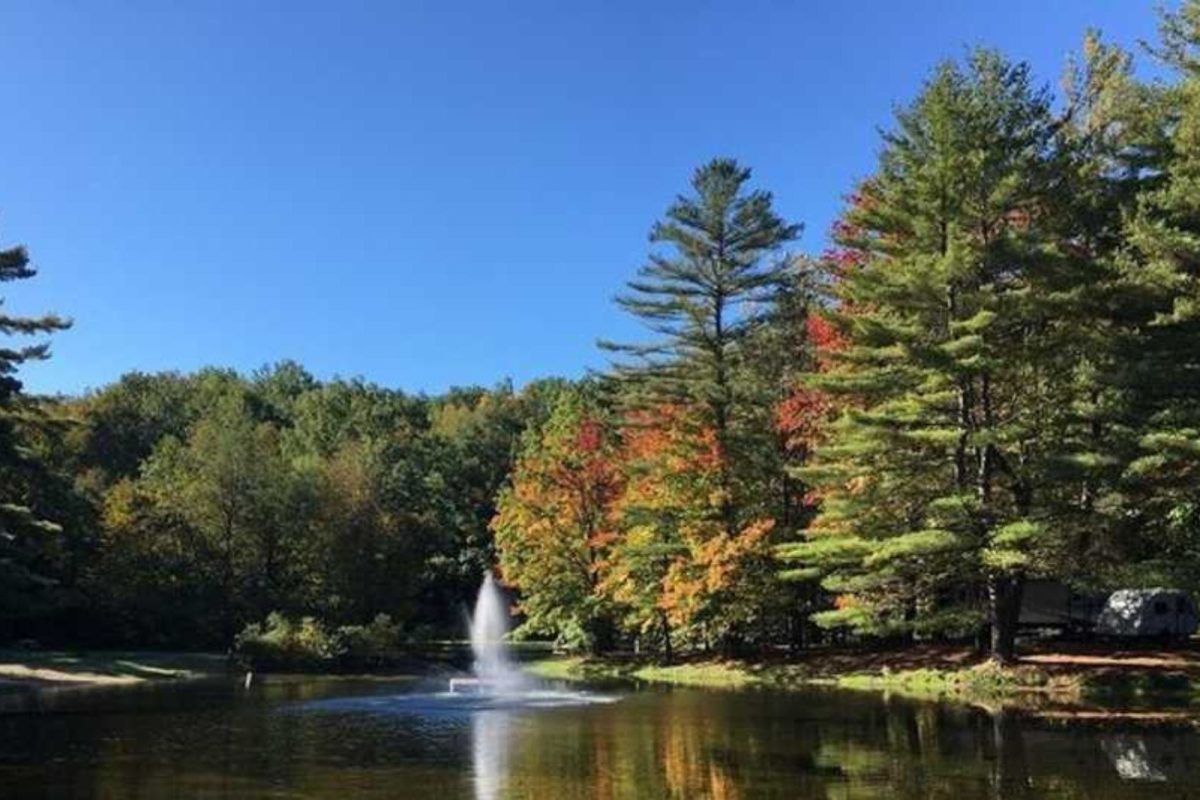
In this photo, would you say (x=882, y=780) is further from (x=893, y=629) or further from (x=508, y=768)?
(x=893, y=629)

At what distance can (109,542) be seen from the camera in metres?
56.3

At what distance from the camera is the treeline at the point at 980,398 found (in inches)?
1211

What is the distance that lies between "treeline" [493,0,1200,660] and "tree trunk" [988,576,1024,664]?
74mm

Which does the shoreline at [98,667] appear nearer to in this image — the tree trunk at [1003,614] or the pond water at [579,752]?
the pond water at [579,752]

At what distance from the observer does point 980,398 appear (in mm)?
36031

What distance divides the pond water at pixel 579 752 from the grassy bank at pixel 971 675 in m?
3.13

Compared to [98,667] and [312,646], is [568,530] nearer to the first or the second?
[312,646]

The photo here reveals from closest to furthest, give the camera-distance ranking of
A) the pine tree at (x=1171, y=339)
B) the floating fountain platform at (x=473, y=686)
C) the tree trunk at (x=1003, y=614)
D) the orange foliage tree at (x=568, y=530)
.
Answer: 1. the pine tree at (x=1171, y=339)
2. the tree trunk at (x=1003, y=614)
3. the floating fountain platform at (x=473, y=686)
4. the orange foliage tree at (x=568, y=530)

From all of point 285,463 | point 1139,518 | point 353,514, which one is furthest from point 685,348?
point 285,463

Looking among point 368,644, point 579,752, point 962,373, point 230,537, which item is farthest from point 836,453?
point 230,537

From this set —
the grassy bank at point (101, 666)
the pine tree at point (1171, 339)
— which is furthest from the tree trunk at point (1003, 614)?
the grassy bank at point (101, 666)

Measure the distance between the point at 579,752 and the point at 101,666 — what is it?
3119 cm

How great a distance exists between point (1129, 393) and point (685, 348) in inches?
789

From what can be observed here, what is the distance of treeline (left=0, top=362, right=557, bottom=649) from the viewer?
178ft
